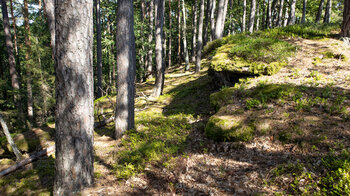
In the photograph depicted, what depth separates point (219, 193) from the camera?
11.9ft

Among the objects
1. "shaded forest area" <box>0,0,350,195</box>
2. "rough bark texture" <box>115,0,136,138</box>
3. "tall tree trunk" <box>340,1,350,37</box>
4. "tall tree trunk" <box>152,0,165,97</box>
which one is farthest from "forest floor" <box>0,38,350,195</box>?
"tall tree trunk" <box>152,0,165,97</box>

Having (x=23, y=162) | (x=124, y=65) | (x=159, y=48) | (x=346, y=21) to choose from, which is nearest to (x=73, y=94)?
(x=124, y=65)

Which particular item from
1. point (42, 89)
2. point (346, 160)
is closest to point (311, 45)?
point (346, 160)

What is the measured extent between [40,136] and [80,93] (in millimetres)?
6889

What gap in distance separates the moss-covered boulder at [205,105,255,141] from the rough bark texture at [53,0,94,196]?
3465 millimetres

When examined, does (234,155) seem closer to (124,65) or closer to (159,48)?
(124,65)

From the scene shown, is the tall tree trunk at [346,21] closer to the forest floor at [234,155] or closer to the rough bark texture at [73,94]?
the forest floor at [234,155]

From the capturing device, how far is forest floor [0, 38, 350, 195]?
148 inches

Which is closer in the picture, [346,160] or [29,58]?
[346,160]

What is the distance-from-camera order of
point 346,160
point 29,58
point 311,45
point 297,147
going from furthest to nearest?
point 29,58, point 311,45, point 297,147, point 346,160

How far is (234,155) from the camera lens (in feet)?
15.6

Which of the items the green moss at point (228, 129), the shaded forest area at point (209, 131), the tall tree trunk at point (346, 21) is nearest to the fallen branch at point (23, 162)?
the shaded forest area at point (209, 131)

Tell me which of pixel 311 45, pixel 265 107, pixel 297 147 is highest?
pixel 311 45

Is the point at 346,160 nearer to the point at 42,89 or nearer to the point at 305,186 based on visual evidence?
the point at 305,186
